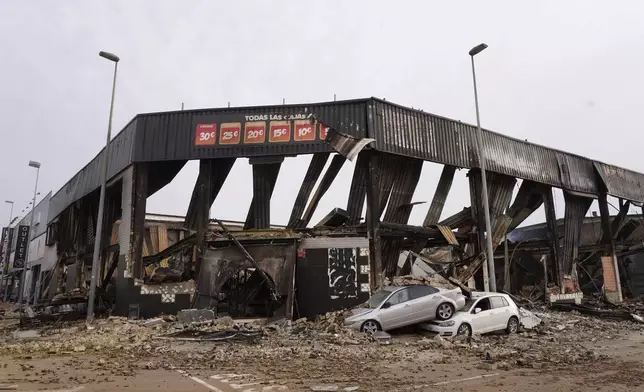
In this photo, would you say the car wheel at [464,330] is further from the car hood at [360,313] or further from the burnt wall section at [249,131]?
the burnt wall section at [249,131]

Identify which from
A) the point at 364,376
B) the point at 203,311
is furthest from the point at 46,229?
the point at 364,376

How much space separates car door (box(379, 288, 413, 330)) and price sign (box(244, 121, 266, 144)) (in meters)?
9.43

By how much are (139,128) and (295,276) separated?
9.66 m

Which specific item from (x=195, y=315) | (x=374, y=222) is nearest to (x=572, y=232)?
(x=374, y=222)

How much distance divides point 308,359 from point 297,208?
1095cm

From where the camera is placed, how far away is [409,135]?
21406mm

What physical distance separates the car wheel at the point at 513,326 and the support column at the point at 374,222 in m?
5.33

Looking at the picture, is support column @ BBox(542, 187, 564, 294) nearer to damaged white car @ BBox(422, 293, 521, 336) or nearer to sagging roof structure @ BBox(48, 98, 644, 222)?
sagging roof structure @ BBox(48, 98, 644, 222)

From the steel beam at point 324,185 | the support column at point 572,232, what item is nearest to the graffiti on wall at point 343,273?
the steel beam at point 324,185

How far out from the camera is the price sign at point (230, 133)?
67.5 ft

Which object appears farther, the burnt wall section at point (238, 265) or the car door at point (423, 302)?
the burnt wall section at point (238, 265)

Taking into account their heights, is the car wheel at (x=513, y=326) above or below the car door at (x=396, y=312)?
below

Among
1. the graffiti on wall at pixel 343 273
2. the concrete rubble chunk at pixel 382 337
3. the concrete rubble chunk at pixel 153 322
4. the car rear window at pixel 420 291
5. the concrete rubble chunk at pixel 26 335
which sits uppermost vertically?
the graffiti on wall at pixel 343 273

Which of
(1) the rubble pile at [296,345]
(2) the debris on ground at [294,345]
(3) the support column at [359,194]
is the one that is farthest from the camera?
(3) the support column at [359,194]
